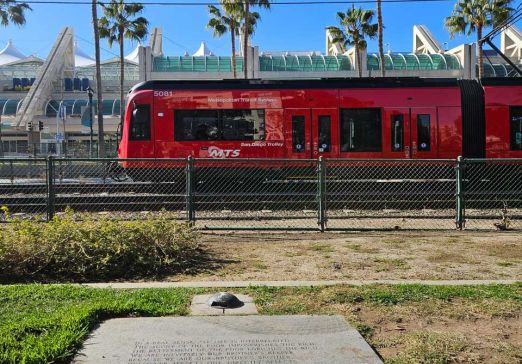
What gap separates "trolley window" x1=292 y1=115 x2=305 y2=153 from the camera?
1523 centimetres

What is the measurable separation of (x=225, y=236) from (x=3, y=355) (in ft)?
20.3

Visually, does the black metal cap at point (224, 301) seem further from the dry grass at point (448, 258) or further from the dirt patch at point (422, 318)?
the dry grass at point (448, 258)

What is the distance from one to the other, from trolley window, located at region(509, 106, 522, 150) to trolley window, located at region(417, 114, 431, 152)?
89.8 inches

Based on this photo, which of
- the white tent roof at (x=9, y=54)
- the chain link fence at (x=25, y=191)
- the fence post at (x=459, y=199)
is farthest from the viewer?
the white tent roof at (x=9, y=54)

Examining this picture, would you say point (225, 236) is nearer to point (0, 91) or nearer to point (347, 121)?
point (347, 121)

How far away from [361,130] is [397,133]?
1015 millimetres

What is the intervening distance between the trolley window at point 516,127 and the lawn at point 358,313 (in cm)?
1020

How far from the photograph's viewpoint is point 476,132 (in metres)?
15.2

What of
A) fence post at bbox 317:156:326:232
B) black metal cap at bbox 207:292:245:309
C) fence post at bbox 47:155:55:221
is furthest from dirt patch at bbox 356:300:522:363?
fence post at bbox 47:155:55:221

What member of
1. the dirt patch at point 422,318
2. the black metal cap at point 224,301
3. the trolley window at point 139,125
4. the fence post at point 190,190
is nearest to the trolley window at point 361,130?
the trolley window at point 139,125

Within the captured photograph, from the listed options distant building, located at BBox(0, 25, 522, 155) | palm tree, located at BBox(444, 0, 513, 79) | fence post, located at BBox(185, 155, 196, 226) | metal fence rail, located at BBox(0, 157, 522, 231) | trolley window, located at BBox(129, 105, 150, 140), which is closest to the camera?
fence post, located at BBox(185, 155, 196, 226)

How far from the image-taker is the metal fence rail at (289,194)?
35.1ft

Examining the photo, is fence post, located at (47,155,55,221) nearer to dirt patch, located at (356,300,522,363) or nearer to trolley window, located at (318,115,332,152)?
dirt patch, located at (356,300,522,363)

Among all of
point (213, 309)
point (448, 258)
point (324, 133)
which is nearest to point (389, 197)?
point (324, 133)
